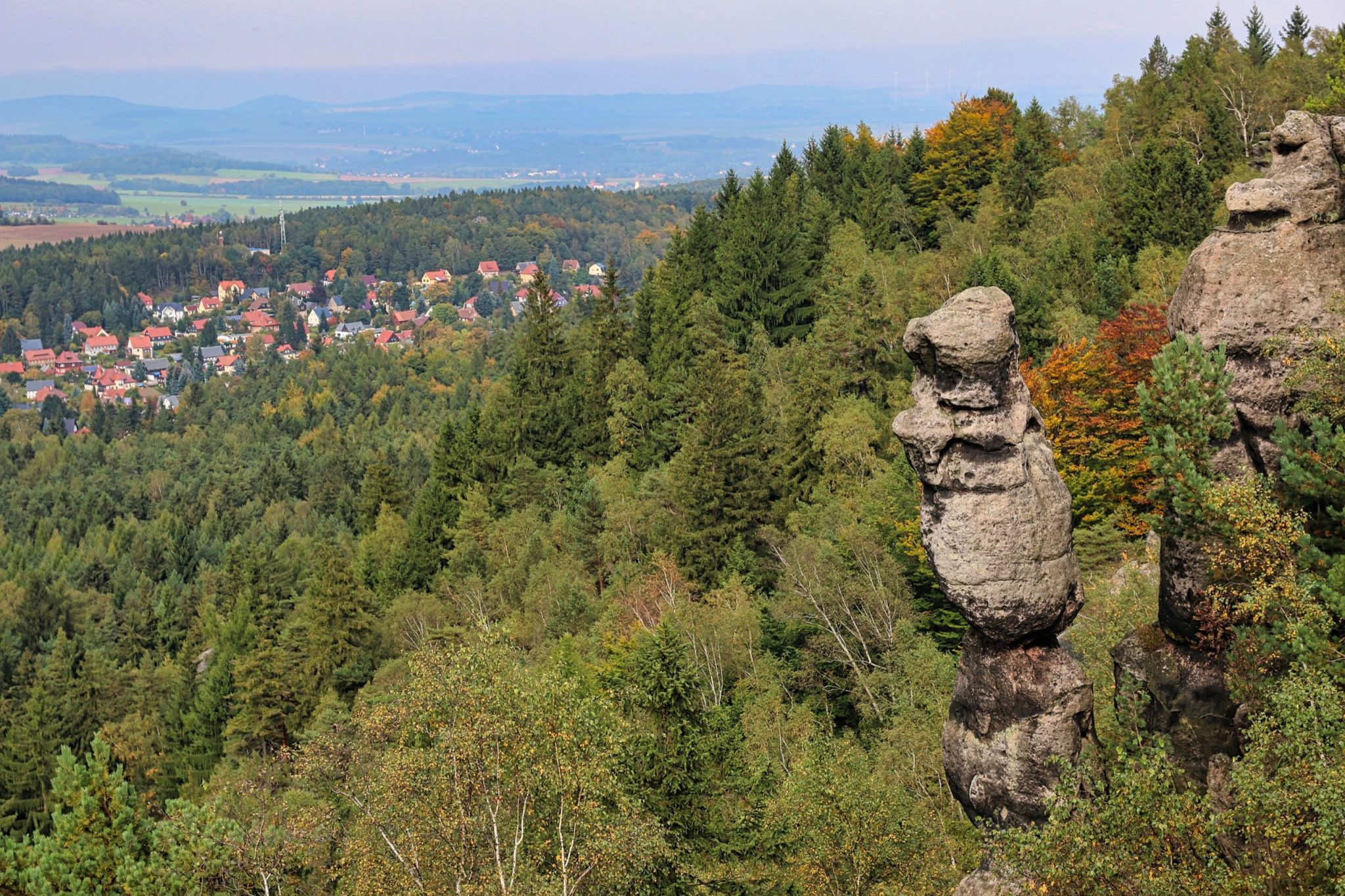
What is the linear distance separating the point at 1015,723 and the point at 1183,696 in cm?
276

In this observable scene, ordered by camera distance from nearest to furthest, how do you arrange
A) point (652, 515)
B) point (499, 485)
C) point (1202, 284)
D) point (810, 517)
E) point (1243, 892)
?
point (1243, 892) → point (1202, 284) → point (810, 517) → point (652, 515) → point (499, 485)

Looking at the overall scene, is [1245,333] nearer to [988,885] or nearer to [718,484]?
[988,885]

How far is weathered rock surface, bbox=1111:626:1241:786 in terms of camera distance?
17.5 meters

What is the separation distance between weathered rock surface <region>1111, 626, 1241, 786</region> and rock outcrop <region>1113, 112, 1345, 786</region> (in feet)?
0.06

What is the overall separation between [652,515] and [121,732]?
38740mm

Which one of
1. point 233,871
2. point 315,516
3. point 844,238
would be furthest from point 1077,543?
point 315,516

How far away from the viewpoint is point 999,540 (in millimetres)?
17594

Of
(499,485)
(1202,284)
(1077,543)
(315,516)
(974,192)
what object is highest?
(974,192)

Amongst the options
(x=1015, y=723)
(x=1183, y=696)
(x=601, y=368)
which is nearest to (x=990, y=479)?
(x=1015, y=723)

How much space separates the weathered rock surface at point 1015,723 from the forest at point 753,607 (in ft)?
2.00

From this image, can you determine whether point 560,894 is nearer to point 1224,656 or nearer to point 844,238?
point 1224,656

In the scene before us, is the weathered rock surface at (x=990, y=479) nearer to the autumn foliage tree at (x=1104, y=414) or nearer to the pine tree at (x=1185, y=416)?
the pine tree at (x=1185, y=416)

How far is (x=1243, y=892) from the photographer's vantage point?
43.3 feet

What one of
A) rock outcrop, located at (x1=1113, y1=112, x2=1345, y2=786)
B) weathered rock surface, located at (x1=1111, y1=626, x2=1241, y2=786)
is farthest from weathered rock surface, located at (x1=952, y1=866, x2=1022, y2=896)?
rock outcrop, located at (x1=1113, y1=112, x2=1345, y2=786)
